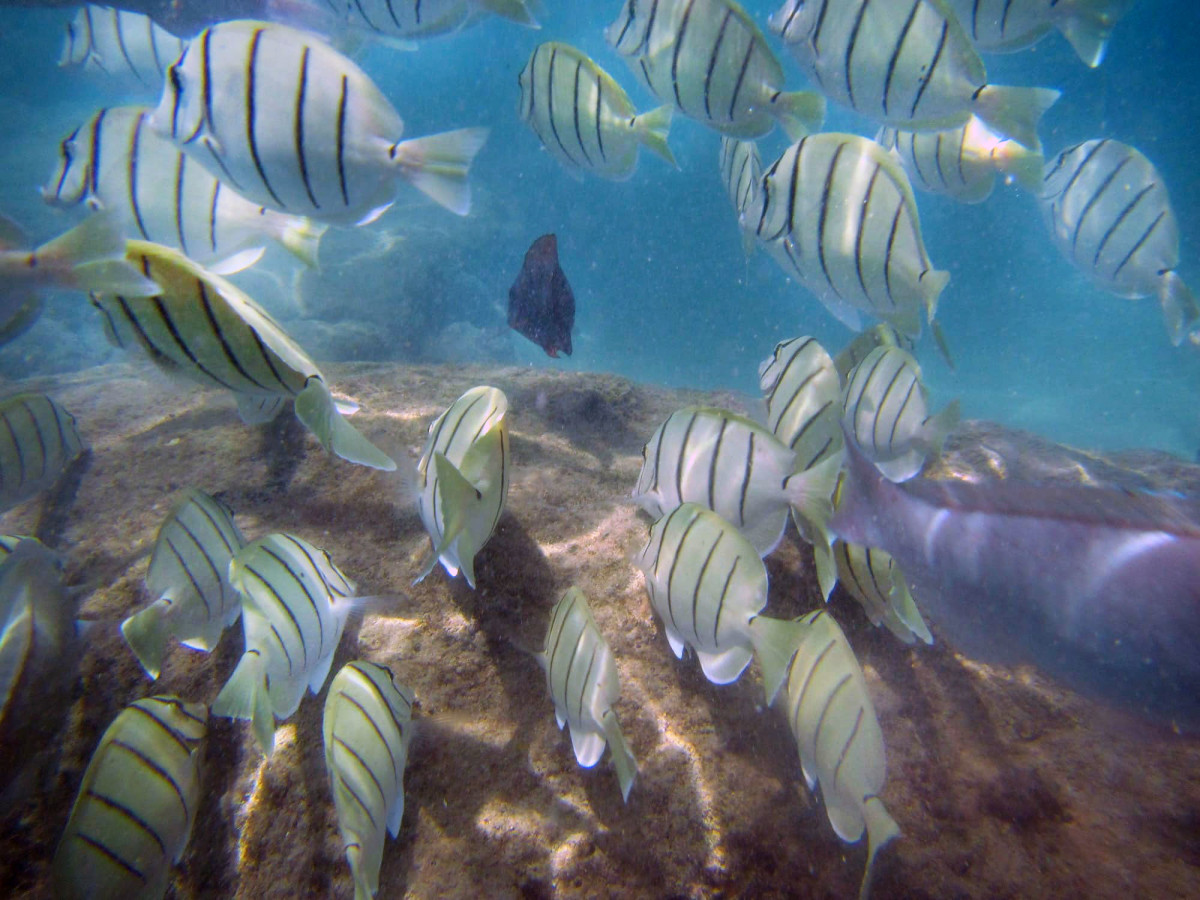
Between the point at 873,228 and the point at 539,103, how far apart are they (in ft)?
6.72

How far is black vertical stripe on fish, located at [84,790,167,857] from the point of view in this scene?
159cm

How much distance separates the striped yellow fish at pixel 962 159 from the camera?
309 centimetres

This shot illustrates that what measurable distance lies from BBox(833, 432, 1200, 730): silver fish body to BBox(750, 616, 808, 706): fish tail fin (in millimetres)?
653

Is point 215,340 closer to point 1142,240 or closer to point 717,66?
point 717,66

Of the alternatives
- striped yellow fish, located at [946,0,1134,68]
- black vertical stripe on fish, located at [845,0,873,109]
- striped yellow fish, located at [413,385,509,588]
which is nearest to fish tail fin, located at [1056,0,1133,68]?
striped yellow fish, located at [946,0,1134,68]

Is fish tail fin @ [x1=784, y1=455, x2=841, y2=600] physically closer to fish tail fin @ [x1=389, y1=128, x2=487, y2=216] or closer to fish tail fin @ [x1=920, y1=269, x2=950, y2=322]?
fish tail fin @ [x1=920, y1=269, x2=950, y2=322]

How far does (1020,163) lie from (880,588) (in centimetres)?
247

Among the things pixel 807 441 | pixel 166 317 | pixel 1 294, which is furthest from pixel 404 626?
pixel 807 441

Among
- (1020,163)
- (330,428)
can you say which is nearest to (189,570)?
(330,428)

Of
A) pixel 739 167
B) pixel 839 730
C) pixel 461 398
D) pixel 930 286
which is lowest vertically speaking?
pixel 839 730

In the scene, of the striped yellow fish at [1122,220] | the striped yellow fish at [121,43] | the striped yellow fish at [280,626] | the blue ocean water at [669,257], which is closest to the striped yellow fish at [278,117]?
the striped yellow fish at [280,626]

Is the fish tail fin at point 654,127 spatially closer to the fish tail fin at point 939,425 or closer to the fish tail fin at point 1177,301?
the fish tail fin at point 939,425

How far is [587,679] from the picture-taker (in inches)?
70.6

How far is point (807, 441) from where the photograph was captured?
2.57m
